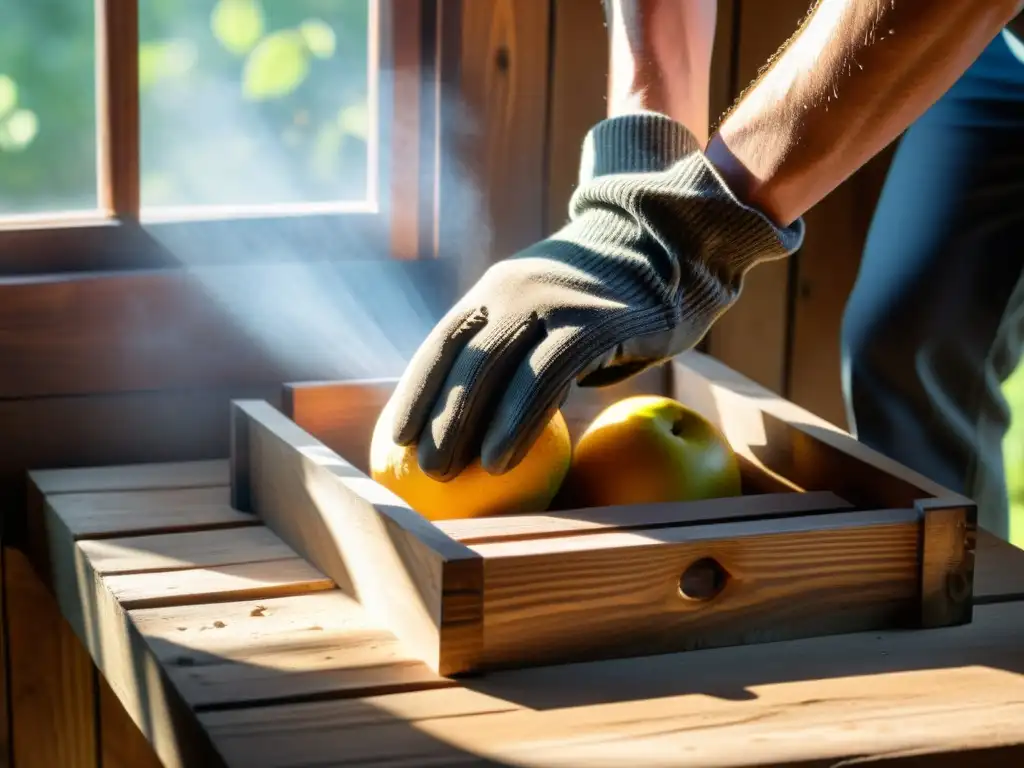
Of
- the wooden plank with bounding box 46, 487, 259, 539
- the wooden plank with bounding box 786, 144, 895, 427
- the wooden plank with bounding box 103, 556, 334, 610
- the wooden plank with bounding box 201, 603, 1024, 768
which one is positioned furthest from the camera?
the wooden plank with bounding box 786, 144, 895, 427

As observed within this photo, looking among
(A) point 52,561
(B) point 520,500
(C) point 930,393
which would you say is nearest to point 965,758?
(B) point 520,500

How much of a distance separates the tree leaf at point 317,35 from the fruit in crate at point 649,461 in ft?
2.10

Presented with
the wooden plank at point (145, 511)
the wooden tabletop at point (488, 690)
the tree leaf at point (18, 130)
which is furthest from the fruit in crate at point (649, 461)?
the tree leaf at point (18, 130)

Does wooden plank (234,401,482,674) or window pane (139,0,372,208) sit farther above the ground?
window pane (139,0,372,208)

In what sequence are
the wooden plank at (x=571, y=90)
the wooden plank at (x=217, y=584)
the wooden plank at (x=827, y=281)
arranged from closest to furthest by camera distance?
the wooden plank at (x=217, y=584) → the wooden plank at (x=571, y=90) → the wooden plank at (x=827, y=281)

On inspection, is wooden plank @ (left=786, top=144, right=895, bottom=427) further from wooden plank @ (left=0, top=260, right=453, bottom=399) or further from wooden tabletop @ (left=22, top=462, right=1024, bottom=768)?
wooden tabletop @ (left=22, top=462, right=1024, bottom=768)

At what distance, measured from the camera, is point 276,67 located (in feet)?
5.41

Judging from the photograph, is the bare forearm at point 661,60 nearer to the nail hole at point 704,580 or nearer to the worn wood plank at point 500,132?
the worn wood plank at point 500,132

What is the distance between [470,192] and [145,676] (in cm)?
73

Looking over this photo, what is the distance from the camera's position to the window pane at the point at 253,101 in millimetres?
1571

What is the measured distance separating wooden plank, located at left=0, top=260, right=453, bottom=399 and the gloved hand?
17.5 inches

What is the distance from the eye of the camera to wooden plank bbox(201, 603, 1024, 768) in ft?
2.86

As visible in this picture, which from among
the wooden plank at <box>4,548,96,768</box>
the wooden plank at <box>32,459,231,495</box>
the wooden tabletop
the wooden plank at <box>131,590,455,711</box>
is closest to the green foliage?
the wooden plank at <box>32,459,231,495</box>

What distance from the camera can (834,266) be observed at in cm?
177
